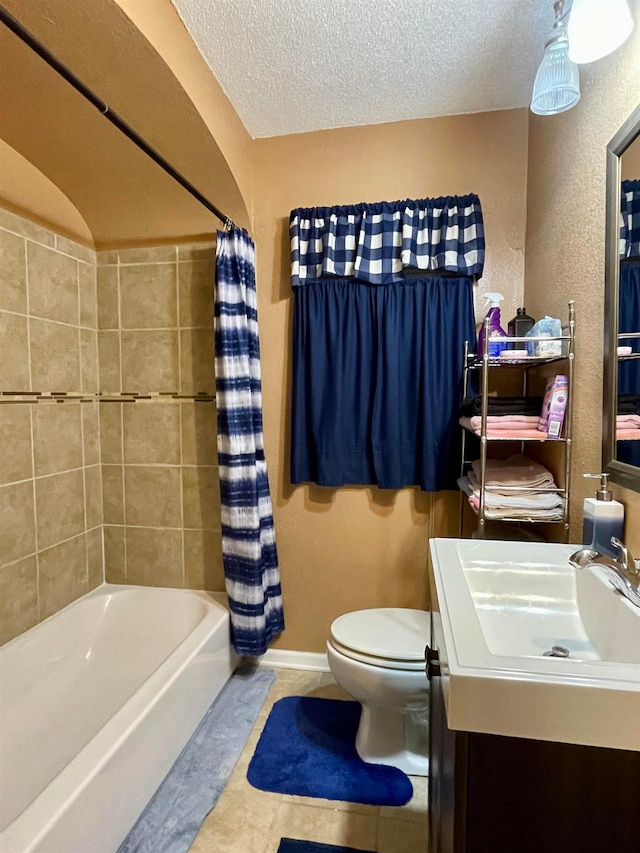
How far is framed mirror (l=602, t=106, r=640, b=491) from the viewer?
3.24 ft

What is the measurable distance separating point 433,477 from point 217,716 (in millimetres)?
1302

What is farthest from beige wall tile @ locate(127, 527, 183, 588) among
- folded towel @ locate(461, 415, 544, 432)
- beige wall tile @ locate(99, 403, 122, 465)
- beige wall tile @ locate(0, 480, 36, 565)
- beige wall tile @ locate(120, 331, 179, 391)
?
folded towel @ locate(461, 415, 544, 432)

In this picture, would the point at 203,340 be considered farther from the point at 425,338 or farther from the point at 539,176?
the point at 539,176

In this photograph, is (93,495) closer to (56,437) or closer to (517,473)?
(56,437)

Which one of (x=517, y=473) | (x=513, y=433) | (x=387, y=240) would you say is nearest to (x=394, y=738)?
(x=517, y=473)

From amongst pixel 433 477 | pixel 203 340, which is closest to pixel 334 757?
pixel 433 477

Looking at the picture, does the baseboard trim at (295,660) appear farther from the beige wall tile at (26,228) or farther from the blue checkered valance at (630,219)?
the beige wall tile at (26,228)

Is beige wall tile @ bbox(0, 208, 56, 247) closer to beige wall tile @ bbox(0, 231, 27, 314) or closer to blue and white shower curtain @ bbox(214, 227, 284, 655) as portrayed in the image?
beige wall tile @ bbox(0, 231, 27, 314)

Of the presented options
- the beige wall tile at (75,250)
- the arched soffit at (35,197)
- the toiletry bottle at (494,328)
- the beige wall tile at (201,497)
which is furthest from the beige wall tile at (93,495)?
the toiletry bottle at (494,328)

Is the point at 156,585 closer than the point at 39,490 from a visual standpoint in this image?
No

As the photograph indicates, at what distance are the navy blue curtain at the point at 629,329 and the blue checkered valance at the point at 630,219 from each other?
0.03 m

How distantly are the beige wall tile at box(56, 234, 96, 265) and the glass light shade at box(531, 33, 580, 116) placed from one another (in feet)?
6.04

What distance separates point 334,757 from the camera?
152cm

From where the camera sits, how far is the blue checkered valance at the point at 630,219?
0.98 meters
